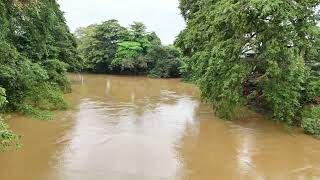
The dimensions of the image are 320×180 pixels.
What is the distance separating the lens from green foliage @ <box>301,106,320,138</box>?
1263 centimetres

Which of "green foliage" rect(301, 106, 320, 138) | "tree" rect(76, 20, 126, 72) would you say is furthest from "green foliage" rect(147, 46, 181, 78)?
"green foliage" rect(301, 106, 320, 138)

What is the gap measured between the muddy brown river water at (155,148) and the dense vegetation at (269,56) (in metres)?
1.04

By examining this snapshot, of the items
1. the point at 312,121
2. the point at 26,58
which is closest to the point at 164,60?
the point at 26,58

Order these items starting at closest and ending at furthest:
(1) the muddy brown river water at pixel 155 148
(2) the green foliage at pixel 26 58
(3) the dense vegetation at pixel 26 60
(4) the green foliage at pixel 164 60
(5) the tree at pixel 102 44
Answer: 1. (1) the muddy brown river water at pixel 155 148
2. (3) the dense vegetation at pixel 26 60
3. (2) the green foliage at pixel 26 58
4. (4) the green foliage at pixel 164 60
5. (5) the tree at pixel 102 44

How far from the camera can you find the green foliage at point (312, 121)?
12633 mm

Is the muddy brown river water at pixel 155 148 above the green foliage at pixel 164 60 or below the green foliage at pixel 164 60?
below

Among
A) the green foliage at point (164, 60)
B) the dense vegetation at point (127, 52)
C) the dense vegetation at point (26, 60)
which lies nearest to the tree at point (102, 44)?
the dense vegetation at point (127, 52)

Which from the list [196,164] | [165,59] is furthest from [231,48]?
[165,59]

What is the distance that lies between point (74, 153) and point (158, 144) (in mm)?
2493

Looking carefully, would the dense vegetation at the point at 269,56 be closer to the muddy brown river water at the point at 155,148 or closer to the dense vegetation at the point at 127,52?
the muddy brown river water at the point at 155,148

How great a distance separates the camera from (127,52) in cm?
3900

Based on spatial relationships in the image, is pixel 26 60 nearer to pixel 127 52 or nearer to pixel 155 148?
pixel 155 148

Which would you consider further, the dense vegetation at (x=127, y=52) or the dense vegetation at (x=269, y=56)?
the dense vegetation at (x=127, y=52)

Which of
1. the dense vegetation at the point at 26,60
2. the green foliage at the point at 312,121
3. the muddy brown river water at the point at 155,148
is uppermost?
the dense vegetation at the point at 26,60
